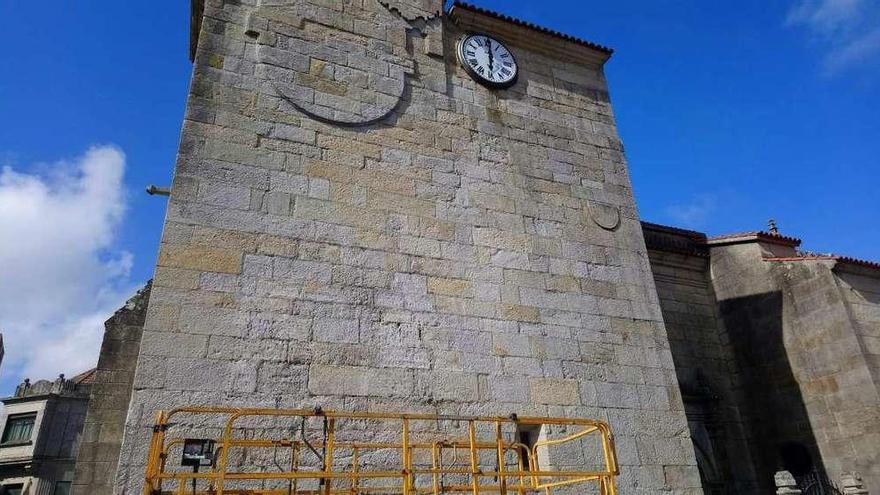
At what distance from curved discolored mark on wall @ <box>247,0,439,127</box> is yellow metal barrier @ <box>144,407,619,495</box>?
3.09m

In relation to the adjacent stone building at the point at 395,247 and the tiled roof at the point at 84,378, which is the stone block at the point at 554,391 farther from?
the tiled roof at the point at 84,378

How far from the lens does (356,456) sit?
14.7ft

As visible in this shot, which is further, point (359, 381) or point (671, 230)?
point (671, 230)

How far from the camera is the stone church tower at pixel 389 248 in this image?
188 inches

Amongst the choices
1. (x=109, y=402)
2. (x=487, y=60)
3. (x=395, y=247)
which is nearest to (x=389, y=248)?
(x=395, y=247)

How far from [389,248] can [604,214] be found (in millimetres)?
2933

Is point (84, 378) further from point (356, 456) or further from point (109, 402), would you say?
point (356, 456)

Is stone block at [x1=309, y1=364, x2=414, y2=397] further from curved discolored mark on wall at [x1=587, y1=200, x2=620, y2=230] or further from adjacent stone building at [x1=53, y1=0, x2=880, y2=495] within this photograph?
curved discolored mark on wall at [x1=587, y1=200, x2=620, y2=230]

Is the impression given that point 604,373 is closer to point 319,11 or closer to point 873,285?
point 319,11

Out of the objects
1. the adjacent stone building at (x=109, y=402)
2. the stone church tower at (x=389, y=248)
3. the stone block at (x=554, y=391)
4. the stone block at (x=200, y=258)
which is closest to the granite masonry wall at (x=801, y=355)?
the stone church tower at (x=389, y=248)

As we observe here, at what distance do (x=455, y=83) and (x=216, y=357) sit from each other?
4.26 m

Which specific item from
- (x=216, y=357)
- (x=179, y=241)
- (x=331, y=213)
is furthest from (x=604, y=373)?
(x=179, y=241)

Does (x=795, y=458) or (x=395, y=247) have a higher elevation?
(x=395, y=247)

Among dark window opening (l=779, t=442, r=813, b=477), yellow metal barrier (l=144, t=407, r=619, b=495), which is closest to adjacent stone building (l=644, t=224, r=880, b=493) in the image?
dark window opening (l=779, t=442, r=813, b=477)
